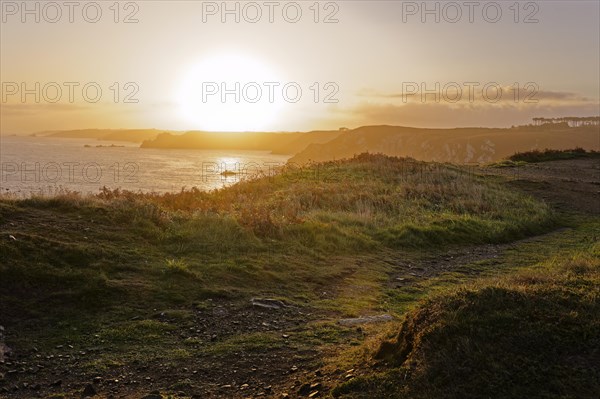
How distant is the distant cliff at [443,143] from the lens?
408 ft

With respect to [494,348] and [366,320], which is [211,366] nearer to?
[366,320]

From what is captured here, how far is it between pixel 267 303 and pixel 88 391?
147 inches

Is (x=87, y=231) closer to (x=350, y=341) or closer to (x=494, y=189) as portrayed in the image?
(x=350, y=341)

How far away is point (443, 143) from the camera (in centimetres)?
13500

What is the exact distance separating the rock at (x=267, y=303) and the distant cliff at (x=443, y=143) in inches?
4017

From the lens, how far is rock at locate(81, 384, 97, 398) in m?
5.84

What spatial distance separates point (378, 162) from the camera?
32062 mm

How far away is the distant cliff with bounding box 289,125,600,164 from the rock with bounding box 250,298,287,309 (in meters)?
102

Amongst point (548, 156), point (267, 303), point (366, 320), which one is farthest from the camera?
point (548, 156)

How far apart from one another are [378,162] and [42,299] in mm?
25588

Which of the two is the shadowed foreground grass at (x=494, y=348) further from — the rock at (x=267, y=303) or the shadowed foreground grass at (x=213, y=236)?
the shadowed foreground grass at (x=213, y=236)

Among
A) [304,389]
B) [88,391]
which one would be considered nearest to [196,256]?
[88,391]

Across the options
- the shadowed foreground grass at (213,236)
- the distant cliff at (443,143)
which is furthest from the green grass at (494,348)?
the distant cliff at (443,143)

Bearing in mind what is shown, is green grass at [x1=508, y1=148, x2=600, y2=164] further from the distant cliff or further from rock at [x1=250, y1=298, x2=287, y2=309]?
the distant cliff
